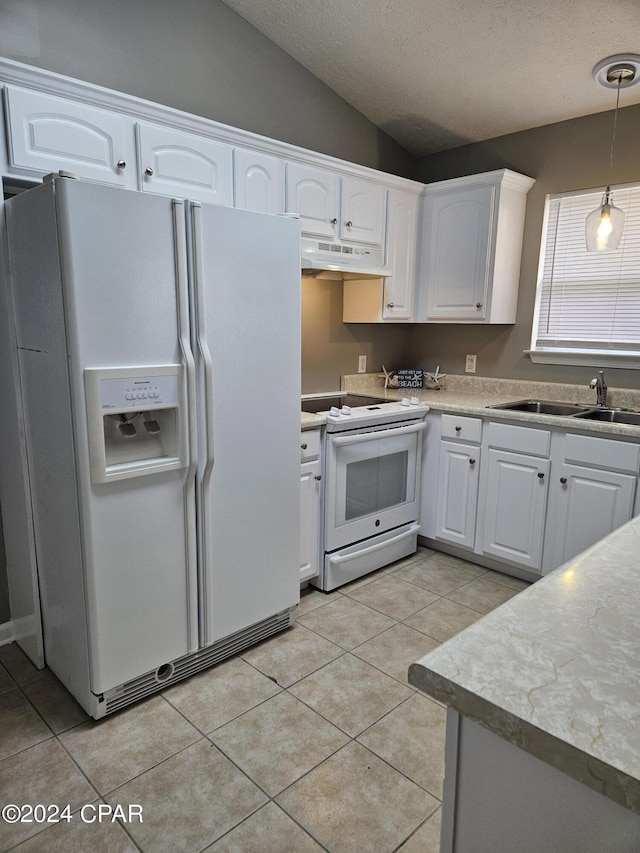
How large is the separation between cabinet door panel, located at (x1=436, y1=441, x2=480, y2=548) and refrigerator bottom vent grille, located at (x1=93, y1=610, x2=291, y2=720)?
1191 millimetres

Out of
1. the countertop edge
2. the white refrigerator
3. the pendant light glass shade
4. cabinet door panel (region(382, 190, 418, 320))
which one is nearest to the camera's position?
the countertop edge

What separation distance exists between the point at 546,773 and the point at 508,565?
2.57 metres

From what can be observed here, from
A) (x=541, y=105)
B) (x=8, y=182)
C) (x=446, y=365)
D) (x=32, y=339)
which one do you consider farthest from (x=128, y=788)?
(x=541, y=105)

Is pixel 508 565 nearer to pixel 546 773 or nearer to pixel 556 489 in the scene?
pixel 556 489

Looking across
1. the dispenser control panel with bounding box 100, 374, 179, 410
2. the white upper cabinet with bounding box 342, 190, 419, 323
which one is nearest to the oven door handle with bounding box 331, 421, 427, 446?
the white upper cabinet with bounding box 342, 190, 419, 323

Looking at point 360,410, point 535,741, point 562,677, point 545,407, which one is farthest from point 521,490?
point 535,741

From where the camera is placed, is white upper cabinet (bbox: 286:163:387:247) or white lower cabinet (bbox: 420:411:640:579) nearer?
white lower cabinet (bbox: 420:411:640:579)

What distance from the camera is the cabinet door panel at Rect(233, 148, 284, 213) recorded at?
251 centimetres

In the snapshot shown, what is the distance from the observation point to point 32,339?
1.93 meters

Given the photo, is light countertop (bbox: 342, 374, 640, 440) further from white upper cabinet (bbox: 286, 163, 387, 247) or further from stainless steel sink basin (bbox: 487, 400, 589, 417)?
white upper cabinet (bbox: 286, 163, 387, 247)

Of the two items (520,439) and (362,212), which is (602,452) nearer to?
(520,439)

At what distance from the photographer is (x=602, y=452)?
2580 millimetres

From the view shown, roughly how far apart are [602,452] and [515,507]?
54 cm

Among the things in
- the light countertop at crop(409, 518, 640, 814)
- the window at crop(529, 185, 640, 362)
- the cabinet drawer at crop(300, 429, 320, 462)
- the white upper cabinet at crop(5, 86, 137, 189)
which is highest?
the white upper cabinet at crop(5, 86, 137, 189)
